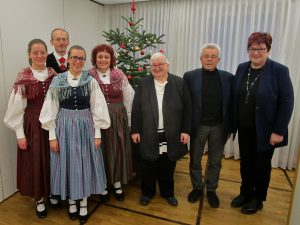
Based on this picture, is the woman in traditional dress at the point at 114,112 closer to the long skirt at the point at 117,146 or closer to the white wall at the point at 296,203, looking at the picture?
the long skirt at the point at 117,146

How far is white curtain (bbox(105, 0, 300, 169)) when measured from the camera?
3.17 meters

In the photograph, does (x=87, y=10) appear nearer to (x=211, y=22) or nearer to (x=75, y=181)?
(x=211, y=22)

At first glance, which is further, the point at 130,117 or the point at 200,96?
the point at 130,117

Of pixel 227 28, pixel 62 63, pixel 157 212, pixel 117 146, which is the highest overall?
pixel 227 28

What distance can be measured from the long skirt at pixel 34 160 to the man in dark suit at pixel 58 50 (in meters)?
0.52

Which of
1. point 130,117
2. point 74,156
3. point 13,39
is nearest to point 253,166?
point 130,117

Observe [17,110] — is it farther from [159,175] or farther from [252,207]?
[252,207]

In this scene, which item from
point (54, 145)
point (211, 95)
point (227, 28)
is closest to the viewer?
point (54, 145)

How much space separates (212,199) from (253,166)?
21.3 inches

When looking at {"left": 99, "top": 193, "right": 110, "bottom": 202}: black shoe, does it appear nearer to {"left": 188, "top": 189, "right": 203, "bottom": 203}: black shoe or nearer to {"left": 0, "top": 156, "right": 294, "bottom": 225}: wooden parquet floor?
{"left": 0, "top": 156, "right": 294, "bottom": 225}: wooden parquet floor

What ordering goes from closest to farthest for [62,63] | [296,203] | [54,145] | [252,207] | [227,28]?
[296,203] < [54,145] < [252,207] < [62,63] < [227,28]

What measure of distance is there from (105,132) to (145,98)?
1.70ft

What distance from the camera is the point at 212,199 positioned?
2.48m

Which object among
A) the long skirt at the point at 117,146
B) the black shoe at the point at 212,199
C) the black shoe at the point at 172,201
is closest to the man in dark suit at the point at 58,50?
the long skirt at the point at 117,146
